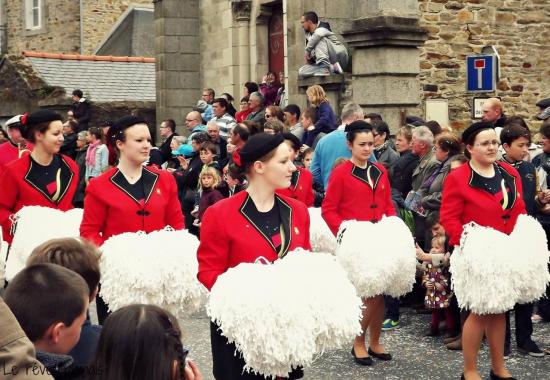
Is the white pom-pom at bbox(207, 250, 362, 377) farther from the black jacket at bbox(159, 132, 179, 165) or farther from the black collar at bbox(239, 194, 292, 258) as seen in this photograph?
the black jacket at bbox(159, 132, 179, 165)

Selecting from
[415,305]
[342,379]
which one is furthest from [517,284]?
[415,305]

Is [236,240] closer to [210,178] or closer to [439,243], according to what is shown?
[439,243]

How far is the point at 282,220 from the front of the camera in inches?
202

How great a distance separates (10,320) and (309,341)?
7.83ft

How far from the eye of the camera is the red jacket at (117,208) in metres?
6.18

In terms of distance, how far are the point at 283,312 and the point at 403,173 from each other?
554 centimetres

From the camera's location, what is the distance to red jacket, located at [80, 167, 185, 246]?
243 inches

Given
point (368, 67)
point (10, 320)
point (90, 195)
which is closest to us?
point (10, 320)

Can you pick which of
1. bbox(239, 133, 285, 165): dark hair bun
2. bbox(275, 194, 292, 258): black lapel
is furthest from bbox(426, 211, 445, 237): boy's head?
bbox(239, 133, 285, 165): dark hair bun

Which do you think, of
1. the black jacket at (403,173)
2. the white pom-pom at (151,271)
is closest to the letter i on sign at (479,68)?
the black jacket at (403,173)

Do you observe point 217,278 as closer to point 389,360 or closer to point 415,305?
point 389,360

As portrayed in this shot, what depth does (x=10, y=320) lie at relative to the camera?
2459 millimetres

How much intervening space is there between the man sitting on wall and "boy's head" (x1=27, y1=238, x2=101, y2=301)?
405 inches

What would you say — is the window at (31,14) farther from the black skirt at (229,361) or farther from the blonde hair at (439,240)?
the black skirt at (229,361)
